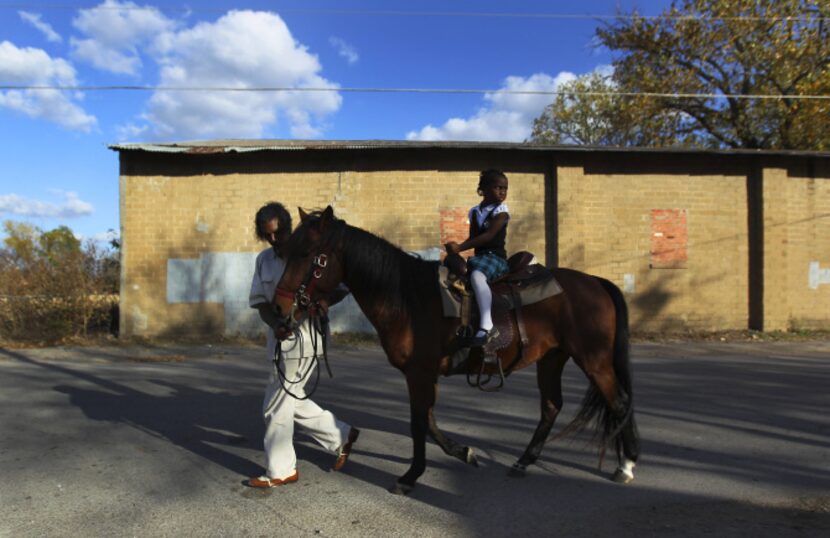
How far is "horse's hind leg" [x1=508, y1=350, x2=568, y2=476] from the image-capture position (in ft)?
13.7

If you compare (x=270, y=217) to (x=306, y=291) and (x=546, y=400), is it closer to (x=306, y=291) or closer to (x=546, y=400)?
(x=306, y=291)

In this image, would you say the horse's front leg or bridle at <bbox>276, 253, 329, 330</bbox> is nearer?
bridle at <bbox>276, 253, 329, 330</bbox>

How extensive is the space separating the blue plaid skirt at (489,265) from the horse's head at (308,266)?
3.33 ft

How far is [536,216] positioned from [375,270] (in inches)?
405

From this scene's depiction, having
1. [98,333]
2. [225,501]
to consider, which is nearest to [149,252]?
[98,333]

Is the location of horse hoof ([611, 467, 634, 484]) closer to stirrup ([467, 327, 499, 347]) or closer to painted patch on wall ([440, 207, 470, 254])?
stirrup ([467, 327, 499, 347])

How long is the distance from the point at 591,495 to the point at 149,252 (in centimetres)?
1202

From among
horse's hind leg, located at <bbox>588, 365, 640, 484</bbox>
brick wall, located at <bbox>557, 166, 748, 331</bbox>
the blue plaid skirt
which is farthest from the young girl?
brick wall, located at <bbox>557, 166, 748, 331</bbox>

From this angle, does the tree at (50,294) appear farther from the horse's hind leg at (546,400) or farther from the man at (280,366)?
the horse's hind leg at (546,400)

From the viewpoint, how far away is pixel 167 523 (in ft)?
10.5

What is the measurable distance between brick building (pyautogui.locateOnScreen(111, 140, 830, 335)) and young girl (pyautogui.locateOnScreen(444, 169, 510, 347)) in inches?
348

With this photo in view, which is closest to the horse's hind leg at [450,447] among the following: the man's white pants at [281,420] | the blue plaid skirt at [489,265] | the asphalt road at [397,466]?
the asphalt road at [397,466]

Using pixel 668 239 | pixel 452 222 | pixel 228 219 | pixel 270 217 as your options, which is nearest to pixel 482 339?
pixel 270 217

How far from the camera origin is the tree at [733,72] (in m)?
17.9
